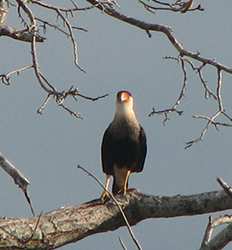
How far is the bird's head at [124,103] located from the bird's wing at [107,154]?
304 mm

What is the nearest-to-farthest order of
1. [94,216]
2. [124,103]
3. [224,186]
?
1. [224,186]
2. [94,216]
3. [124,103]

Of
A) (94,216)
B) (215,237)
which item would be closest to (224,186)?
(215,237)

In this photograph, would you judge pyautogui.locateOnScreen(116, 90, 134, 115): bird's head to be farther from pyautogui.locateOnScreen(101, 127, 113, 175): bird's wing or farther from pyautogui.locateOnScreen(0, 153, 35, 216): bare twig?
pyautogui.locateOnScreen(0, 153, 35, 216): bare twig

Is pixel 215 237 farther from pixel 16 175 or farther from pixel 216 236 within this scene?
pixel 16 175

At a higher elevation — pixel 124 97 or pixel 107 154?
pixel 124 97

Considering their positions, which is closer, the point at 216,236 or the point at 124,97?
the point at 216,236

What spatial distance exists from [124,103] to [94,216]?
12.6ft

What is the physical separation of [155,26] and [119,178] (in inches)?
116

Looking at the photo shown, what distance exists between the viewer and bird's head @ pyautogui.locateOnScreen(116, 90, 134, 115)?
8.65 m

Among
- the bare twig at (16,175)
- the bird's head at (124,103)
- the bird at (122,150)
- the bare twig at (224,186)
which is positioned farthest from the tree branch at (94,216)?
the bird's head at (124,103)

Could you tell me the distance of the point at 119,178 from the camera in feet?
27.4

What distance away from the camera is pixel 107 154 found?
8.35m

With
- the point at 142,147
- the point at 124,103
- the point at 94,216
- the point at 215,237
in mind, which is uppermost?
the point at 124,103

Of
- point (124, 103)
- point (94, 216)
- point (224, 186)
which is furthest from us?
point (124, 103)
